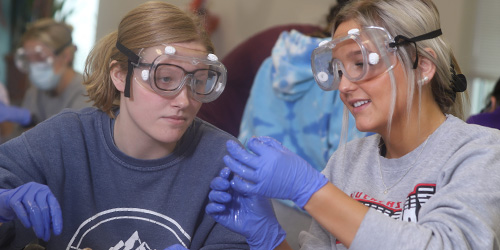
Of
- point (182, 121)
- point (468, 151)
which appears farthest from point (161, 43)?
point (468, 151)

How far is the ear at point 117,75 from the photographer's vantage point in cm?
168

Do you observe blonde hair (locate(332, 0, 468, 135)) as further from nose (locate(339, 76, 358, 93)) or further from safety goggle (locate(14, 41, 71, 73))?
safety goggle (locate(14, 41, 71, 73))

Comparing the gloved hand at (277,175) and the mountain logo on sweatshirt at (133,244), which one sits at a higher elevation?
the gloved hand at (277,175)

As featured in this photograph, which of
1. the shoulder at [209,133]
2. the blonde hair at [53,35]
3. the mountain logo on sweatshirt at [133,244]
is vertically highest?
the shoulder at [209,133]

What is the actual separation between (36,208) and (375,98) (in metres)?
0.90

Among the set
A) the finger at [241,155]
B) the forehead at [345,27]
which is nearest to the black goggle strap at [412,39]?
the forehead at [345,27]

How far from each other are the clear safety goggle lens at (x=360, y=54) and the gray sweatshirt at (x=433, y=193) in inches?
9.5

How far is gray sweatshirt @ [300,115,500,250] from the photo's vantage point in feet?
4.01

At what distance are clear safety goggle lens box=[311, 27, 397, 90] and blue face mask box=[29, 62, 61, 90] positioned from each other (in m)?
2.76

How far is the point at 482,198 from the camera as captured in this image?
4.09ft

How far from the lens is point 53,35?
12.8 feet

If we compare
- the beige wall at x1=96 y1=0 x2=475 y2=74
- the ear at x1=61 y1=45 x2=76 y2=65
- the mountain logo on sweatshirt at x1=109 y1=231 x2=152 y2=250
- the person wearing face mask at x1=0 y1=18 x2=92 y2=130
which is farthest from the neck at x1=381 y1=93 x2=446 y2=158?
the ear at x1=61 y1=45 x2=76 y2=65

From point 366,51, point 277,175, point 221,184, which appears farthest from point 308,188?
point 366,51

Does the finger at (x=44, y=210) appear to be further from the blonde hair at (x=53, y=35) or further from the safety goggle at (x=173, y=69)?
the blonde hair at (x=53, y=35)
